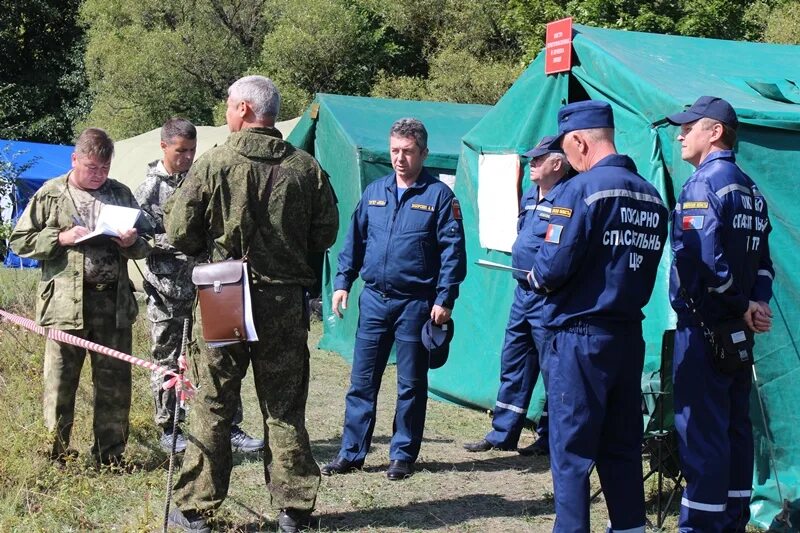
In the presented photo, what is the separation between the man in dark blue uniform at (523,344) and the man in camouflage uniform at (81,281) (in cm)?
230

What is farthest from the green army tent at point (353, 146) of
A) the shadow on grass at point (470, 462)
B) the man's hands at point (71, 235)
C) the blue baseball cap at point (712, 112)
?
the blue baseball cap at point (712, 112)

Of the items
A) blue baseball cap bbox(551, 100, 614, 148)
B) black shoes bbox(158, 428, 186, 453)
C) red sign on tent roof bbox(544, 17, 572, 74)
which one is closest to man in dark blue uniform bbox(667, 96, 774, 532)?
blue baseball cap bbox(551, 100, 614, 148)

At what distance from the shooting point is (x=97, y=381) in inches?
197

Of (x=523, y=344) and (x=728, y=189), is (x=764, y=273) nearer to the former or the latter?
(x=728, y=189)

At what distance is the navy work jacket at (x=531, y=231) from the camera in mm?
5617

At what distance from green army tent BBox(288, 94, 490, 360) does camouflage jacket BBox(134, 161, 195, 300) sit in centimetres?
366

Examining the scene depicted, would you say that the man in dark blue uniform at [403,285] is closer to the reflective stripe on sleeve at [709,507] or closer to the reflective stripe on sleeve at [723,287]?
the reflective stripe on sleeve at [723,287]

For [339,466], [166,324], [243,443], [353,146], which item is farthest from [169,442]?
[353,146]

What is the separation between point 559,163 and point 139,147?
1024cm

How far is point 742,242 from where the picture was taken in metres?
4.07

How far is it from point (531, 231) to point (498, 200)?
3.67 ft

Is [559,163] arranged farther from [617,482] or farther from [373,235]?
[617,482]

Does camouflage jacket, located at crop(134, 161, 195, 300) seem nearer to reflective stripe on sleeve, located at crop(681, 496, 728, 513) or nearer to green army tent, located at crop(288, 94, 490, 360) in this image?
reflective stripe on sleeve, located at crop(681, 496, 728, 513)

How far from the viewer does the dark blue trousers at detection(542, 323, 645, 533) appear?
372 centimetres
